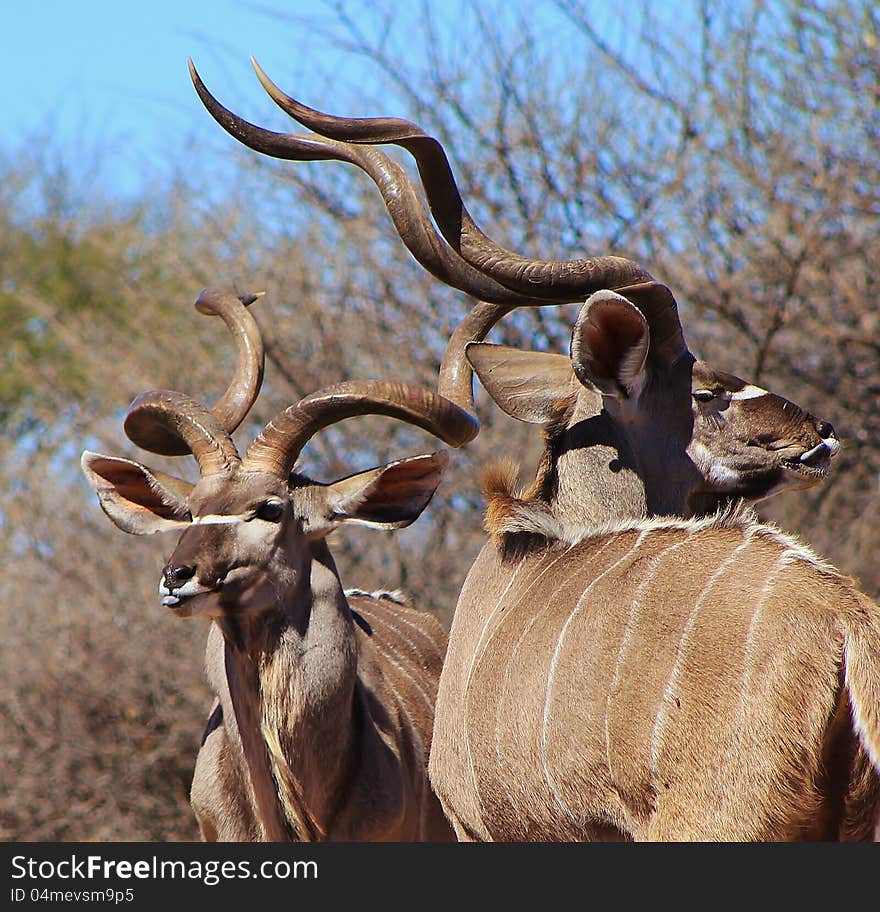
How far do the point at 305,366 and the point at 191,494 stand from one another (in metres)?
3.96

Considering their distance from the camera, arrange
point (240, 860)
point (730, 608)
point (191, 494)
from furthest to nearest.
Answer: point (191, 494) < point (240, 860) < point (730, 608)

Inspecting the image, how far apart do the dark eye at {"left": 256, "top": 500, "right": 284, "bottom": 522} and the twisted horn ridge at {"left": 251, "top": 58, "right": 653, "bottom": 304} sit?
0.90 m

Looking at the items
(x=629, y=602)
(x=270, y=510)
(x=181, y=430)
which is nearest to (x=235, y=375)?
(x=181, y=430)

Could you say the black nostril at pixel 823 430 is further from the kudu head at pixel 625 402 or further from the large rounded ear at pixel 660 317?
the large rounded ear at pixel 660 317

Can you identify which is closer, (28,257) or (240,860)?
(240,860)

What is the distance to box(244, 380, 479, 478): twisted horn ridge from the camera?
3.88 meters

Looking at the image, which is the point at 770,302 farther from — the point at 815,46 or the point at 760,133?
the point at 815,46

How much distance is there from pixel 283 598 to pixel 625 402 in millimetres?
1152

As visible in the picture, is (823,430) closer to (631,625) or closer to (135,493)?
(631,625)

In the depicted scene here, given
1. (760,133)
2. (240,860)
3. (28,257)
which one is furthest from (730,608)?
(28,257)

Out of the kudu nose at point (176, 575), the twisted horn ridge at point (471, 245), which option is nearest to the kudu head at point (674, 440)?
the twisted horn ridge at point (471, 245)

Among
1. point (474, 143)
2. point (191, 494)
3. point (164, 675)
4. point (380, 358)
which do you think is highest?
point (474, 143)

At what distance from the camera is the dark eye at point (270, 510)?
382 cm

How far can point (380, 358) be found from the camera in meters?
7.75
